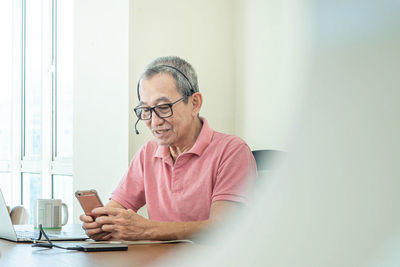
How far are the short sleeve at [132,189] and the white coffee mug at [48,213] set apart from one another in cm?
16

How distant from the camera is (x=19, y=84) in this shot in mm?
3795

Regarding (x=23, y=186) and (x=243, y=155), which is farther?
(x=23, y=186)

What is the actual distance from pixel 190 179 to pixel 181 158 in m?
0.05

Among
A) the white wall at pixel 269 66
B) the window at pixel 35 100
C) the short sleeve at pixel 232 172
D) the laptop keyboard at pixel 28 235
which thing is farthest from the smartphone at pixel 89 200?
the window at pixel 35 100

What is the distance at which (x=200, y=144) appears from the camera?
3.62ft

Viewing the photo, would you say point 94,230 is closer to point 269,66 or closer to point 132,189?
point 132,189

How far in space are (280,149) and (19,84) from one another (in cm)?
393

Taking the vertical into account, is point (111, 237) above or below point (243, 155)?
below

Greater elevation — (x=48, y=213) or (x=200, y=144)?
(x=200, y=144)

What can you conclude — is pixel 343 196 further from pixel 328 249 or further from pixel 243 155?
pixel 243 155

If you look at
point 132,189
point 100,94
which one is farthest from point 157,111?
point 100,94

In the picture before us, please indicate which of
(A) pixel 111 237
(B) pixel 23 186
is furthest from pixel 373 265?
(B) pixel 23 186

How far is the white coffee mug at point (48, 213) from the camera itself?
3.38 feet

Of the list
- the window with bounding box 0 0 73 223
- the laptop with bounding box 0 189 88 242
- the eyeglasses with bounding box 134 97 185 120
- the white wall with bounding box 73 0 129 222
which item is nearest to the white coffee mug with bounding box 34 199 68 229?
the laptop with bounding box 0 189 88 242
